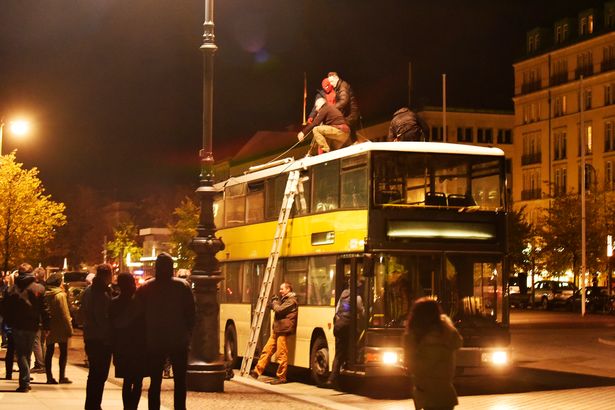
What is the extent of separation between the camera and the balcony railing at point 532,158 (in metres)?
105

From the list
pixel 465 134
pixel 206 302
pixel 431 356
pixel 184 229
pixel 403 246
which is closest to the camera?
pixel 431 356

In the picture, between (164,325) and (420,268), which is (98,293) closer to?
(164,325)

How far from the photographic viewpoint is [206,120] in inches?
738

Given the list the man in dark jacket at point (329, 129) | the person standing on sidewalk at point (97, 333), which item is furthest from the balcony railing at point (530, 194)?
the person standing on sidewalk at point (97, 333)

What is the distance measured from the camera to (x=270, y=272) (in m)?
22.2

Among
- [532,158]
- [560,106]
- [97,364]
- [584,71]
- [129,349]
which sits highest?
[584,71]

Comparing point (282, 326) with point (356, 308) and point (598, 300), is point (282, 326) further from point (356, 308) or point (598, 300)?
point (598, 300)

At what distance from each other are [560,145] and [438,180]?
279 feet

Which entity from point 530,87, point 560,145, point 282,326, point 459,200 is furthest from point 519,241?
point 459,200

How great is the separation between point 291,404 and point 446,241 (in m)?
3.94

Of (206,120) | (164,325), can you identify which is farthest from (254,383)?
(164,325)

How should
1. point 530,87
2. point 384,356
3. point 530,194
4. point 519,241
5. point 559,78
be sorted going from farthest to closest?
1. point 530,87
2. point 530,194
3. point 559,78
4. point 519,241
5. point 384,356

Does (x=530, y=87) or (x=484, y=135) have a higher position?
(x=530, y=87)

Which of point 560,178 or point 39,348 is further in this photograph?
point 560,178
